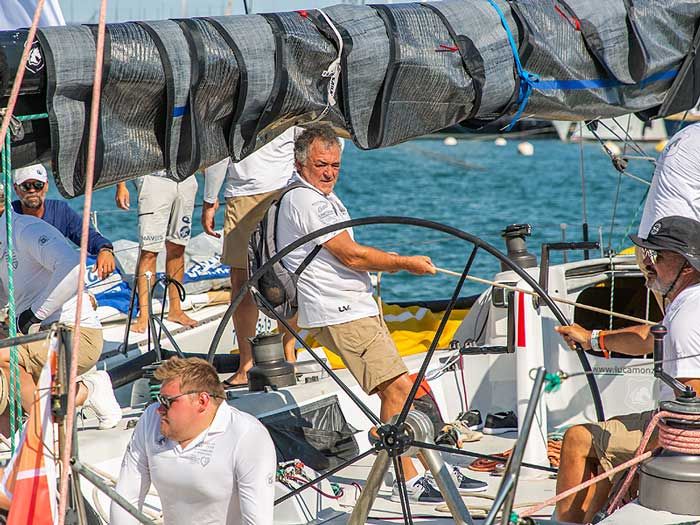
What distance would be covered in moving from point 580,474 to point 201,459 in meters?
1.18

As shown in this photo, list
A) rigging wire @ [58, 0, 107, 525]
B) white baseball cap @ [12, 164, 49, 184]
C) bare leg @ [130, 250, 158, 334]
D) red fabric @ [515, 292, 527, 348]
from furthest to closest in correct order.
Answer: bare leg @ [130, 250, 158, 334] → white baseball cap @ [12, 164, 49, 184] → red fabric @ [515, 292, 527, 348] → rigging wire @ [58, 0, 107, 525]

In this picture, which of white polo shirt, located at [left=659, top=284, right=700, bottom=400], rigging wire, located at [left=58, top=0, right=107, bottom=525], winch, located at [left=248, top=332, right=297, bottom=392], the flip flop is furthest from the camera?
the flip flop

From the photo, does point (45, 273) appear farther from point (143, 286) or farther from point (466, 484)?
point (143, 286)

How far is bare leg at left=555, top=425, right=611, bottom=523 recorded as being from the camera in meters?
3.69

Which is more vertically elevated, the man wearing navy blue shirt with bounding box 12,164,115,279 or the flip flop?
the man wearing navy blue shirt with bounding box 12,164,115,279

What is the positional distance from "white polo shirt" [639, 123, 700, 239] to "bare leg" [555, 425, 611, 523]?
123 cm

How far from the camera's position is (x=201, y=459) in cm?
355

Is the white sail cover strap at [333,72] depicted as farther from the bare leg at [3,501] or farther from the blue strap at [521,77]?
the bare leg at [3,501]

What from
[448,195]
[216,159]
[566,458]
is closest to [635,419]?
[566,458]

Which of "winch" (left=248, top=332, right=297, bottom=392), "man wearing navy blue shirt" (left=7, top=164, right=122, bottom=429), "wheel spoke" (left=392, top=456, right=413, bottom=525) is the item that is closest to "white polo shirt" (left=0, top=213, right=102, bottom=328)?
"man wearing navy blue shirt" (left=7, top=164, right=122, bottom=429)

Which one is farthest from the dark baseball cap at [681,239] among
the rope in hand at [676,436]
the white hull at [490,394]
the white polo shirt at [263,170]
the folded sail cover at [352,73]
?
the white polo shirt at [263,170]

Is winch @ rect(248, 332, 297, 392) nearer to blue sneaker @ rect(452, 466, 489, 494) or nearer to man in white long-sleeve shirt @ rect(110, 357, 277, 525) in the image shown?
blue sneaker @ rect(452, 466, 489, 494)

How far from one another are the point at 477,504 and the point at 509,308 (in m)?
0.94

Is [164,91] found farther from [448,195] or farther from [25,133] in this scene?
[448,195]
